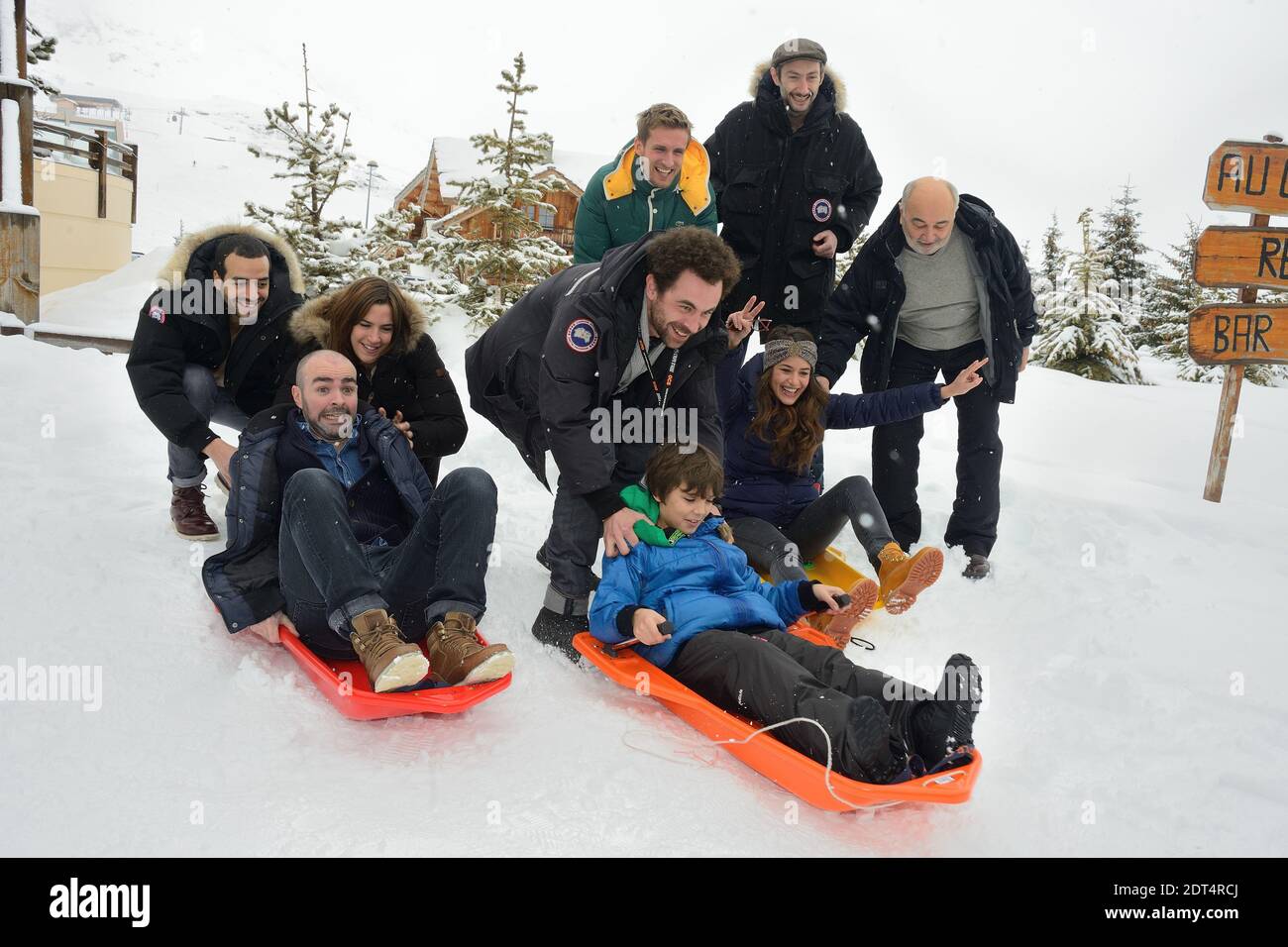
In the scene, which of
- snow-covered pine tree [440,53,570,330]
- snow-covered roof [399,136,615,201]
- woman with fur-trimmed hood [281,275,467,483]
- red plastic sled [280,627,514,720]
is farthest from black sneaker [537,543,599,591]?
snow-covered roof [399,136,615,201]

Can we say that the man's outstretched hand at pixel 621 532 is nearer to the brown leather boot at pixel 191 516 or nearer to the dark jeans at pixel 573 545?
the dark jeans at pixel 573 545

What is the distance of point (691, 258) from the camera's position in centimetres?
284

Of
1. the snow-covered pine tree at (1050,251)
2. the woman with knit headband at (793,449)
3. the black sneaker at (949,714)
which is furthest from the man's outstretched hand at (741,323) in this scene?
the snow-covered pine tree at (1050,251)

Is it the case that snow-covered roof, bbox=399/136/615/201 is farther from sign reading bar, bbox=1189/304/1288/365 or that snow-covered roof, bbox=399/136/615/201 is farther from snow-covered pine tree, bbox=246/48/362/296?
sign reading bar, bbox=1189/304/1288/365

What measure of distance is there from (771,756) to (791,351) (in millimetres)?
1889

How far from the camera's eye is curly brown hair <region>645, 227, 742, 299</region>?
2.84 m

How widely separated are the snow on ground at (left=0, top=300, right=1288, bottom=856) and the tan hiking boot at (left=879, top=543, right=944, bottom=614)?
24 centimetres

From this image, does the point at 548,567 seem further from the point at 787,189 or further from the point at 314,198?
the point at 314,198

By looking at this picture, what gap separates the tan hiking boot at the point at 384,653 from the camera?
2.35 meters

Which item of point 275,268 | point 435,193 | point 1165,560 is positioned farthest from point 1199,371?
point 275,268

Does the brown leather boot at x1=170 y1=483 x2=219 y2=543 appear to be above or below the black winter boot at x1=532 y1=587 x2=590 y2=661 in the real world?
above

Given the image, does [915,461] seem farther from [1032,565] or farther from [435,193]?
[435,193]
